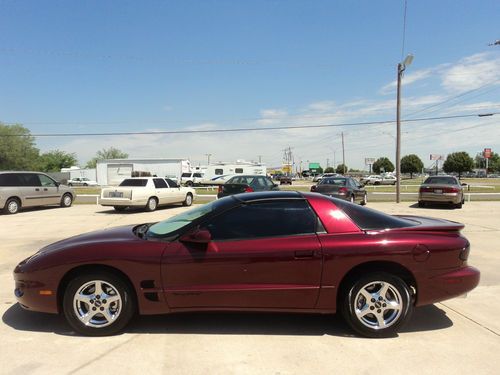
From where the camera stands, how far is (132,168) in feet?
165

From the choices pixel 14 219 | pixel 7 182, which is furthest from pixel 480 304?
pixel 7 182

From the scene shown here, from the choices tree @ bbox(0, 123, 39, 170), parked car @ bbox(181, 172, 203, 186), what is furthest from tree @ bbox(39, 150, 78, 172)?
parked car @ bbox(181, 172, 203, 186)

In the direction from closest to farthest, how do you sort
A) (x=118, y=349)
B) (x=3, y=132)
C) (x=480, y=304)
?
(x=118, y=349) < (x=480, y=304) < (x=3, y=132)

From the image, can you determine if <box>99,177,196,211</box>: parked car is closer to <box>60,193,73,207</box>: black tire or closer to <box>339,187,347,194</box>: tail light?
<box>60,193,73,207</box>: black tire

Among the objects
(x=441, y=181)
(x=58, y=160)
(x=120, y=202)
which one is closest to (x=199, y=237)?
(x=120, y=202)

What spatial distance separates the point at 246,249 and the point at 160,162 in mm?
48361

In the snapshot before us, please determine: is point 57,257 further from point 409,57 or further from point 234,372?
point 409,57

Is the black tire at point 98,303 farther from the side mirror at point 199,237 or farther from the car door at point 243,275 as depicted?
the side mirror at point 199,237

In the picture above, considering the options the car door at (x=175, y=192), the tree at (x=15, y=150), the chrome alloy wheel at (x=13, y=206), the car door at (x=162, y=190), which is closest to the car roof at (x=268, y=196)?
the car door at (x=162, y=190)

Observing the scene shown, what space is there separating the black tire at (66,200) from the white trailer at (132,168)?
3091 centimetres

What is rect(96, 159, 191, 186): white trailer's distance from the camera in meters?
50.4

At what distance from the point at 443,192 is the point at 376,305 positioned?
16294 millimetres

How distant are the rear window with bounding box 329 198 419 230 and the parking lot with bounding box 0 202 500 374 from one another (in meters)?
1.09

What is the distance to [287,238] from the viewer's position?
4168 millimetres
